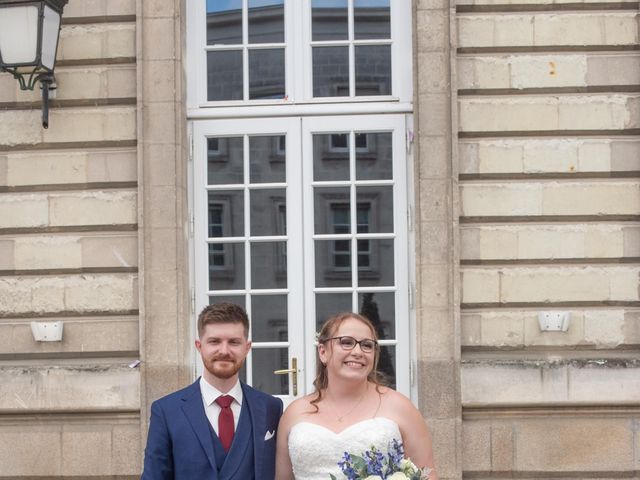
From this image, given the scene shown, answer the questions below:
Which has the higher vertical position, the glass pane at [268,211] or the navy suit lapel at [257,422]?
the glass pane at [268,211]

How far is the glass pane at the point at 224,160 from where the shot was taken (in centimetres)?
859

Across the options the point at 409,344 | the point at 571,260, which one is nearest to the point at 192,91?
the point at 409,344

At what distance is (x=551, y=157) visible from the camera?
27.0 ft

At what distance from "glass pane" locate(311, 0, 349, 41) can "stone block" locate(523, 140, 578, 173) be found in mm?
1529

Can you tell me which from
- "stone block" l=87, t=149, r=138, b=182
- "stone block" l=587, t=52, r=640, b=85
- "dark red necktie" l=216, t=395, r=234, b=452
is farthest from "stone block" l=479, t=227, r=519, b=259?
"dark red necktie" l=216, t=395, r=234, b=452

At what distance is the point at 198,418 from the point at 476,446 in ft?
12.1

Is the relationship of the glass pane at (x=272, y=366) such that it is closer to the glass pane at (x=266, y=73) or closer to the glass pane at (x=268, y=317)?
the glass pane at (x=268, y=317)

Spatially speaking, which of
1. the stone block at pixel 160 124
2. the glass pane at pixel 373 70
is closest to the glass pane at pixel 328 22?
the glass pane at pixel 373 70

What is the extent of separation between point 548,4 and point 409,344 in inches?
96.6

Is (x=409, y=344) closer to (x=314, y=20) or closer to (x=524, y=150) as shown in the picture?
(x=524, y=150)

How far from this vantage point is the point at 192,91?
8.62 m

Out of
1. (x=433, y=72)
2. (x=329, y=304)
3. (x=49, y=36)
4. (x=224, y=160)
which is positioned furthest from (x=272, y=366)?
(x=49, y=36)

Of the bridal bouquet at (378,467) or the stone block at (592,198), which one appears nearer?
the bridal bouquet at (378,467)

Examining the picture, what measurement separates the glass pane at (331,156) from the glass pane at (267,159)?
0.23 meters
